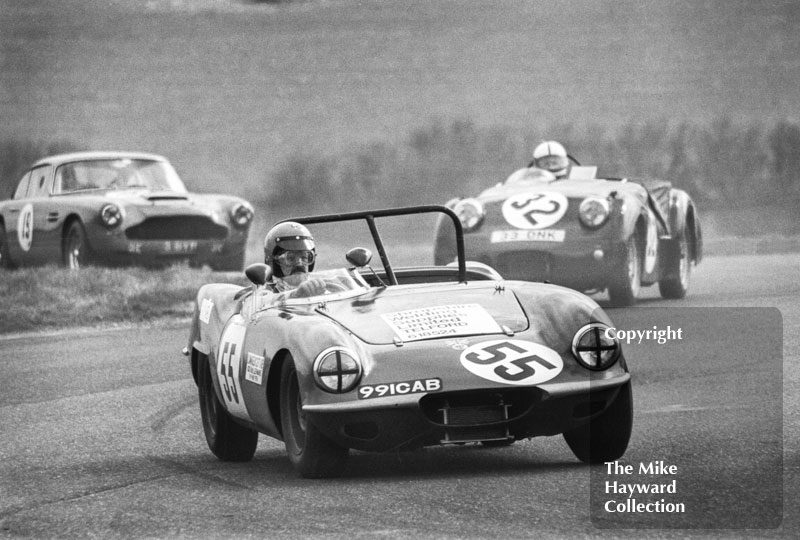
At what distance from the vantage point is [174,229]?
12148 millimetres

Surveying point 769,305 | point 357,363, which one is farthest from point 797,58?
point 357,363

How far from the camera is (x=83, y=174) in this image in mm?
12539

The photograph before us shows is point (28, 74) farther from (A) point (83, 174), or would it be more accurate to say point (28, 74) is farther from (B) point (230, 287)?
(B) point (230, 287)

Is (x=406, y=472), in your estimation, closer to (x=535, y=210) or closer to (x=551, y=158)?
(x=535, y=210)

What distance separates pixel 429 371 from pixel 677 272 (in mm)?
6452

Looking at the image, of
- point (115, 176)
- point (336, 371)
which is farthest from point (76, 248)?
point (336, 371)

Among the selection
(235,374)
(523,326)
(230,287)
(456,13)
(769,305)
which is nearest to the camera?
(523,326)

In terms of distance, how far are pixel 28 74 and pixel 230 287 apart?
9.39 metres

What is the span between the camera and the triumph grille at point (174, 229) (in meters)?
12.1

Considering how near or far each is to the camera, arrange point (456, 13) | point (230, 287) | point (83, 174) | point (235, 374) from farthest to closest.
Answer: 1. point (456, 13)
2. point (83, 174)
3. point (230, 287)
4. point (235, 374)

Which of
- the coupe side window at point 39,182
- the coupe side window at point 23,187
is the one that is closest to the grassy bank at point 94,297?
the coupe side window at point 39,182

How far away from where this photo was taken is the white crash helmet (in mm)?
11109

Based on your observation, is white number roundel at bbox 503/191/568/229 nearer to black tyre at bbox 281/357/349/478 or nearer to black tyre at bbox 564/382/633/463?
black tyre at bbox 564/382/633/463

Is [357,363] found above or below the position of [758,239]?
above
